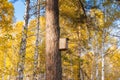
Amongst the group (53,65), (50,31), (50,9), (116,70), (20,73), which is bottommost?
(116,70)

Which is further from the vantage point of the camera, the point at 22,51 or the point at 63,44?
the point at 22,51

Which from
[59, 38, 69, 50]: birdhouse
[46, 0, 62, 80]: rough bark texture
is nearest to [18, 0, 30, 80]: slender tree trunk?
[46, 0, 62, 80]: rough bark texture

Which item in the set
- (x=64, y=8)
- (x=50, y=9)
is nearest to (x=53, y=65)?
(x=50, y=9)

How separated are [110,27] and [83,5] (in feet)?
28.3

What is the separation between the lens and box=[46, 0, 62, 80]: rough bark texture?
542 cm

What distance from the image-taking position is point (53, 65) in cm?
543

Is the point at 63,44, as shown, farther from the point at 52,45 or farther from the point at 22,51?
the point at 22,51

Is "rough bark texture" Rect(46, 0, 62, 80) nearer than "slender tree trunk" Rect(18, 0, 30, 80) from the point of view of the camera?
Yes

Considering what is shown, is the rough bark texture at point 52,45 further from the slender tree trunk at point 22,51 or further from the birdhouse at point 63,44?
the slender tree trunk at point 22,51

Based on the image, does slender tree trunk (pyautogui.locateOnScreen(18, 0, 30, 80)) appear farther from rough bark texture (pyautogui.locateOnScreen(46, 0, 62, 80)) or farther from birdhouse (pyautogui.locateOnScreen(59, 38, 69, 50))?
birdhouse (pyautogui.locateOnScreen(59, 38, 69, 50))

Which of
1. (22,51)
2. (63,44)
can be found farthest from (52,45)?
→ (22,51)

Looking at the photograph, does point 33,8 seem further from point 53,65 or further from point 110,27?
point 53,65

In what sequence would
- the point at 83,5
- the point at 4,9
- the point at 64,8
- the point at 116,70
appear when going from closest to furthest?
the point at 83,5 → the point at 64,8 → the point at 4,9 → the point at 116,70

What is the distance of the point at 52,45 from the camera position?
5.56 m
